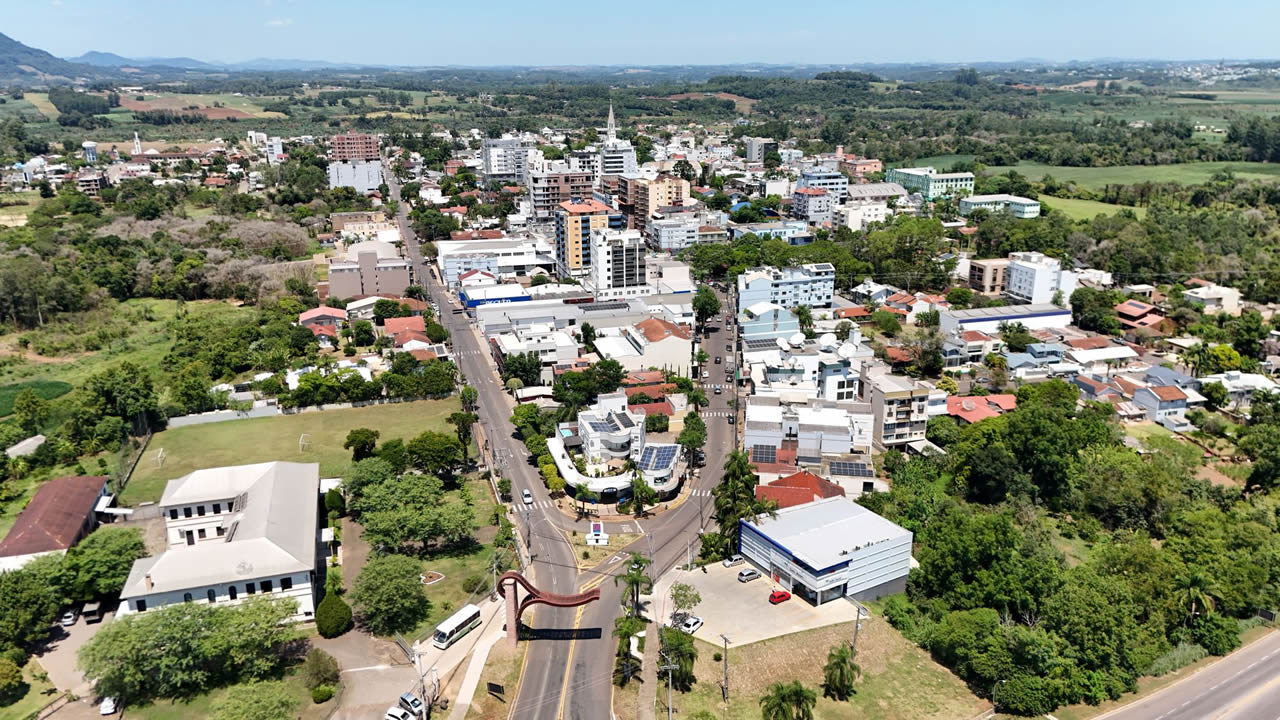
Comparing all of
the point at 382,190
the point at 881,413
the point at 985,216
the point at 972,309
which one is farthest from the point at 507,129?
the point at 881,413

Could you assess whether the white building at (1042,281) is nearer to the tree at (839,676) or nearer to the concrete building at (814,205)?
the concrete building at (814,205)

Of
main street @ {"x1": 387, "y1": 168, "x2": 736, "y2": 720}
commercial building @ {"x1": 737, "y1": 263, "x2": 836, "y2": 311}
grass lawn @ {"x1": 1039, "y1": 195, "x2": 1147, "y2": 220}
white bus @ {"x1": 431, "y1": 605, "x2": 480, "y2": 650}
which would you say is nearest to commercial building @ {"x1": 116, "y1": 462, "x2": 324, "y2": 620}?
white bus @ {"x1": 431, "y1": 605, "x2": 480, "y2": 650}

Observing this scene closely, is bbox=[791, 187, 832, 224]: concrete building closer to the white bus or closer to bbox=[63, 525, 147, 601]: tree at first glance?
the white bus

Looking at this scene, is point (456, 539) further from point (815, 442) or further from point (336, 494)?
point (815, 442)

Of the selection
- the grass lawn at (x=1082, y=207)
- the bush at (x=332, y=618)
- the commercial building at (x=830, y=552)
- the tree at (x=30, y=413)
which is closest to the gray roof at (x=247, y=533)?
the bush at (x=332, y=618)

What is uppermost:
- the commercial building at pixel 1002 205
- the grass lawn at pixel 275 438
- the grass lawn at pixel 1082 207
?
the commercial building at pixel 1002 205

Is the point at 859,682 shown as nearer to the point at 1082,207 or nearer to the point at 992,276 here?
the point at 992,276
